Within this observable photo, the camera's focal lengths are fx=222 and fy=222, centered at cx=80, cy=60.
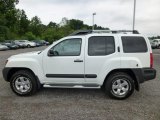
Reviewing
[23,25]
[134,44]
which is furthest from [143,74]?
[23,25]

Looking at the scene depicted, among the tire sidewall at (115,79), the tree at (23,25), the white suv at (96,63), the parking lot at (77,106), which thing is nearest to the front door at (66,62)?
the white suv at (96,63)

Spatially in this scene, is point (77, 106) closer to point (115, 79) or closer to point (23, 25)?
point (115, 79)

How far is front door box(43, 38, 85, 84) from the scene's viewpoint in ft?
20.0

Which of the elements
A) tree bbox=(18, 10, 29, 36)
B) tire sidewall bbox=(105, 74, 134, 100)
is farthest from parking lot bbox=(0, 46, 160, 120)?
tree bbox=(18, 10, 29, 36)

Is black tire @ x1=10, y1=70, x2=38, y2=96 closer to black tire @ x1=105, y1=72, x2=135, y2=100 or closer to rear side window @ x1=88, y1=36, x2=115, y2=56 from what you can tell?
rear side window @ x1=88, y1=36, x2=115, y2=56

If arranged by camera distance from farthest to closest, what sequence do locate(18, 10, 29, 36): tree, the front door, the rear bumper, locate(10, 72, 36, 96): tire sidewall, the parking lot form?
locate(18, 10, 29, 36): tree → locate(10, 72, 36, 96): tire sidewall → the front door → the rear bumper → the parking lot

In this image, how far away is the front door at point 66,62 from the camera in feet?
20.0

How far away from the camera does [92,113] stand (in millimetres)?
5043

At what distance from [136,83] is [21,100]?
318cm

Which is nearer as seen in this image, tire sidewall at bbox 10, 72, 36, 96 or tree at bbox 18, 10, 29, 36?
tire sidewall at bbox 10, 72, 36, 96

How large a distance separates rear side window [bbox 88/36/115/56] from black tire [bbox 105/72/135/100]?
686 millimetres

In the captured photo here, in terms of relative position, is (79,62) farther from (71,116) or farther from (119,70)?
(71,116)

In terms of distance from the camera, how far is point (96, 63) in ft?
19.8

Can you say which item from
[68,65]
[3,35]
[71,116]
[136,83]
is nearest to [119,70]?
[136,83]
